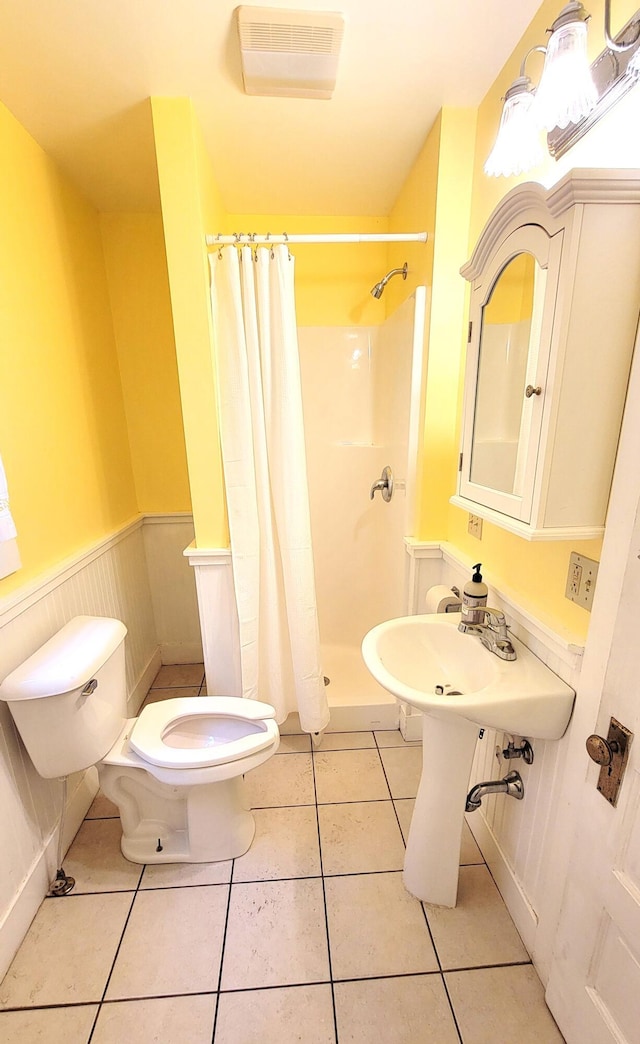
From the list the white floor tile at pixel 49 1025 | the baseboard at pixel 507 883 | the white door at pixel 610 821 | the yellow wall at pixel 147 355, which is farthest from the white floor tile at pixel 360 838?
the yellow wall at pixel 147 355

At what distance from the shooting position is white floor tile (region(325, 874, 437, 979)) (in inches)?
41.6

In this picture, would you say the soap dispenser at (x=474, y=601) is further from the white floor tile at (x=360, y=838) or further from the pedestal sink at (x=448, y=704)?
the white floor tile at (x=360, y=838)

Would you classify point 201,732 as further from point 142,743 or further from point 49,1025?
point 49,1025

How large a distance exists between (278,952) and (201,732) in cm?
61

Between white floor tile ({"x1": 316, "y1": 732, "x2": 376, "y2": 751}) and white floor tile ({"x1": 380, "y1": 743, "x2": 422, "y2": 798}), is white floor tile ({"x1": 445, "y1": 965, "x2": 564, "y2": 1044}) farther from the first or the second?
white floor tile ({"x1": 316, "y1": 732, "x2": 376, "y2": 751})

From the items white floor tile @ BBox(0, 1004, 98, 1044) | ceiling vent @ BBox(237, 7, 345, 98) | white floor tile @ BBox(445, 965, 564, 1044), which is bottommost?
white floor tile @ BBox(445, 965, 564, 1044)

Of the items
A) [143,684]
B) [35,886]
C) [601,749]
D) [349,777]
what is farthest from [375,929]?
[143,684]

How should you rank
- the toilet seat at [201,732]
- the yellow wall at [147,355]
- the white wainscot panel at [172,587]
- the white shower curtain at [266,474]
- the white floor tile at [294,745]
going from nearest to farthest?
the toilet seat at [201,732], the white shower curtain at [266,474], the white floor tile at [294,745], the yellow wall at [147,355], the white wainscot panel at [172,587]

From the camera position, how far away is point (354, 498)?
2.25 meters

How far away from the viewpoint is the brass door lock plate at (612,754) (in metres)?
0.73

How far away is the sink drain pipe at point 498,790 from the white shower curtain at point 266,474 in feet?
2.38

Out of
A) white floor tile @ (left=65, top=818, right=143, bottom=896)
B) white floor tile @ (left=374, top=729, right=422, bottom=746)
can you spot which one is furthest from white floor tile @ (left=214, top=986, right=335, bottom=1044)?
white floor tile @ (left=374, top=729, right=422, bottom=746)

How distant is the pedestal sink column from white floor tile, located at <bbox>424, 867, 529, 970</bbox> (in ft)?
0.14

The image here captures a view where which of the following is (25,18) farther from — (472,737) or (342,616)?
(342,616)
